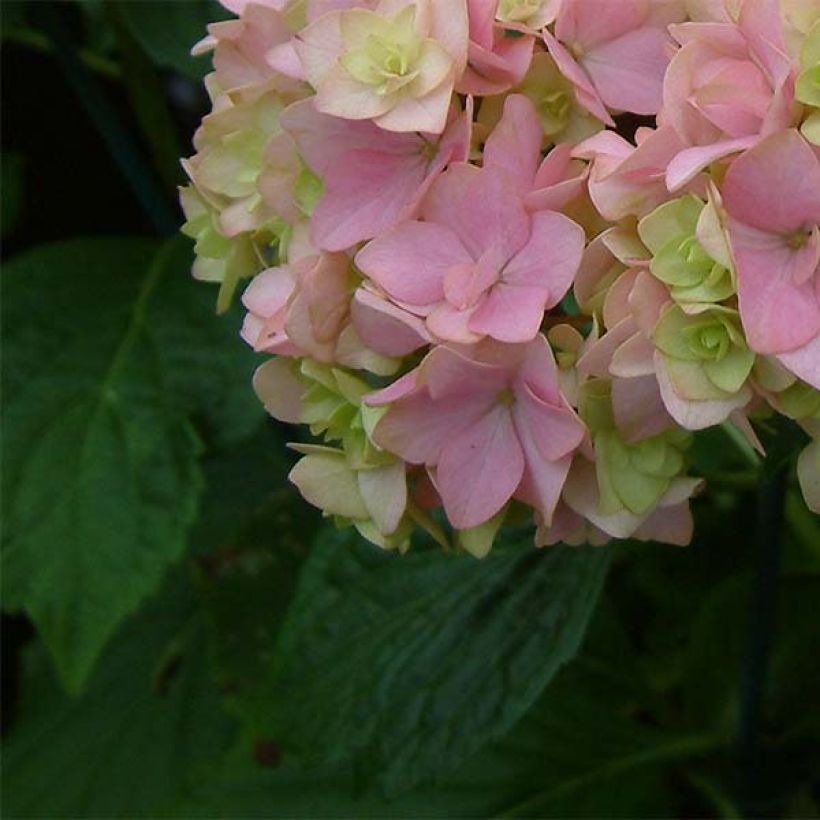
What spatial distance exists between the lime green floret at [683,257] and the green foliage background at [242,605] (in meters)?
0.30

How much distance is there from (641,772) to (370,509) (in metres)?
0.53

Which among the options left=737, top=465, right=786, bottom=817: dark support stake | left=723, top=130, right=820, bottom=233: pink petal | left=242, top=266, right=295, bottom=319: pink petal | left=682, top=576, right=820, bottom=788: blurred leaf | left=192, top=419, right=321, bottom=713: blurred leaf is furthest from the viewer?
left=192, top=419, right=321, bottom=713: blurred leaf

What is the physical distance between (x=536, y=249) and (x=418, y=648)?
13.9 inches

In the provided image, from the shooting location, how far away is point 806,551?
990mm

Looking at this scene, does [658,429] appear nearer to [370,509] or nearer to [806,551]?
[370,509]

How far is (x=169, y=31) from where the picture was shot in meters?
0.86

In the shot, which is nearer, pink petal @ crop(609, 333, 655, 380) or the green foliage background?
pink petal @ crop(609, 333, 655, 380)

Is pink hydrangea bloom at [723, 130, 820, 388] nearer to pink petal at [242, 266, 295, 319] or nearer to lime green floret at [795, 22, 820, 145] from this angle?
lime green floret at [795, 22, 820, 145]

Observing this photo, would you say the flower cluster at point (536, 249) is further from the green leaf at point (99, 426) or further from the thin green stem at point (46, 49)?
the thin green stem at point (46, 49)

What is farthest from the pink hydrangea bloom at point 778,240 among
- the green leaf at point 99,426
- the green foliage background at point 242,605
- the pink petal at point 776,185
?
the green leaf at point 99,426

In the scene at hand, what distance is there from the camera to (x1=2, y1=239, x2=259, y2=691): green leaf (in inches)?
32.4

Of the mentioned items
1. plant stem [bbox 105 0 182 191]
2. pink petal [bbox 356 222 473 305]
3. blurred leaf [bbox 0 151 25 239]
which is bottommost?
blurred leaf [bbox 0 151 25 239]

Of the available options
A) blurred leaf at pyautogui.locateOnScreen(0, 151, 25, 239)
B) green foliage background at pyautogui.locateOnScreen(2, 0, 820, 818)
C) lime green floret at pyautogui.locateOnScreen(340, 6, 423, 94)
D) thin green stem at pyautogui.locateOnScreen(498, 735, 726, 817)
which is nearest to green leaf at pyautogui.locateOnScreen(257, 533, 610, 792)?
green foliage background at pyautogui.locateOnScreen(2, 0, 820, 818)

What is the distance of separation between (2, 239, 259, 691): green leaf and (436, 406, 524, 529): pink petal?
0.41 meters
